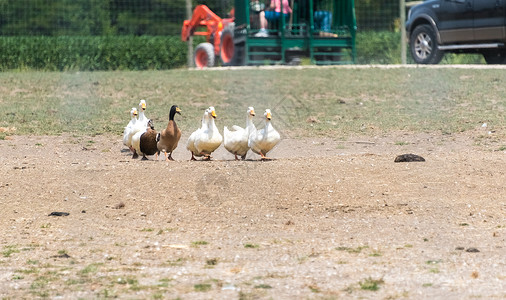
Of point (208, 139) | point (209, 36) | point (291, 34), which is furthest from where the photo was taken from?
point (209, 36)

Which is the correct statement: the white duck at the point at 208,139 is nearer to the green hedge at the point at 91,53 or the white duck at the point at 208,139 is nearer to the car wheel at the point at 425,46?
the car wheel at the point at 425,46

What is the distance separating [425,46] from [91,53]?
1010 cm

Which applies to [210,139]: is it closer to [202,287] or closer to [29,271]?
[29,271]

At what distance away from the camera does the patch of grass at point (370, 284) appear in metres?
5.77

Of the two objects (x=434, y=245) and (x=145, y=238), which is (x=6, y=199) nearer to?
(x=145, y=238)

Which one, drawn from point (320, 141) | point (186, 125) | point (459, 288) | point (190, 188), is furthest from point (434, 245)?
point (186, 125)

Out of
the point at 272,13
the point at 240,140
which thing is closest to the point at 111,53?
the point at 272,13

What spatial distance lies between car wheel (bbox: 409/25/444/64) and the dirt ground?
34.6 ft

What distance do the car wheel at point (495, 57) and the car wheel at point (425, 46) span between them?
3.71 ft

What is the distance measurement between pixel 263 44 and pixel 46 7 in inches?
474

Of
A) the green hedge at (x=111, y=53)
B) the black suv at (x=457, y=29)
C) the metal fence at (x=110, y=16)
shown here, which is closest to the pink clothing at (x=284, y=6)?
the black suv at (x=457, y=29)

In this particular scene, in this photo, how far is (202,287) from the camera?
19.2 feet

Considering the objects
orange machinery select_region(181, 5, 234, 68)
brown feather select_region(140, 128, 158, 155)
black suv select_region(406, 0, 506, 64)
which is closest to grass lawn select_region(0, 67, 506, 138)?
black suv select_region(406, 0, 506, 64)

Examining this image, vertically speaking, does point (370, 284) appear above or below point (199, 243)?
above
